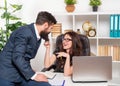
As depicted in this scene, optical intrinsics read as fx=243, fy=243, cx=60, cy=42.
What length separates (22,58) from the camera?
236cm

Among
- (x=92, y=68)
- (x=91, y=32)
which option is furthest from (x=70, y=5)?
(x=92, y=68)

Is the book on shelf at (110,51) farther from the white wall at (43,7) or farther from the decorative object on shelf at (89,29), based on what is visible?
the white wall at (43,7)

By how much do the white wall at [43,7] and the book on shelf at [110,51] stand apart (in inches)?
26.9

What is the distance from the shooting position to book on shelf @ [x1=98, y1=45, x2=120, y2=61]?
400 cm

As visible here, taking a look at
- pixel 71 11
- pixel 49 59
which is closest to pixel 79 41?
pixel 49 59

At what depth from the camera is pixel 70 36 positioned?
322cm

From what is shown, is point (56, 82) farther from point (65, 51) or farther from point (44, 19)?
point (65, 51)

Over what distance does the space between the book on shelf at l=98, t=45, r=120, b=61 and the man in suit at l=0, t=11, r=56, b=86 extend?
1651mm

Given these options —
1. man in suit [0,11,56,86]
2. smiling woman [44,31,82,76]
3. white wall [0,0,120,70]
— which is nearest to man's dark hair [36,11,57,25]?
man in suit [0,11,56,86]

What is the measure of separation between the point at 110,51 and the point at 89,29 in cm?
50

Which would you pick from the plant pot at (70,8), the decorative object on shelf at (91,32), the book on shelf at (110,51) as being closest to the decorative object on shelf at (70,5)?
the plant pot at (70,8)

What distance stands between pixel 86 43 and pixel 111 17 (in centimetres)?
89

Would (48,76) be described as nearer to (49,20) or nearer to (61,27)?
(49,20)

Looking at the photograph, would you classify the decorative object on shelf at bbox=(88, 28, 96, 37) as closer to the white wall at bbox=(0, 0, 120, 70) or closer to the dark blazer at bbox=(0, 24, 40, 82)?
the white wall at bbox=(0, 0, 120, 70)
